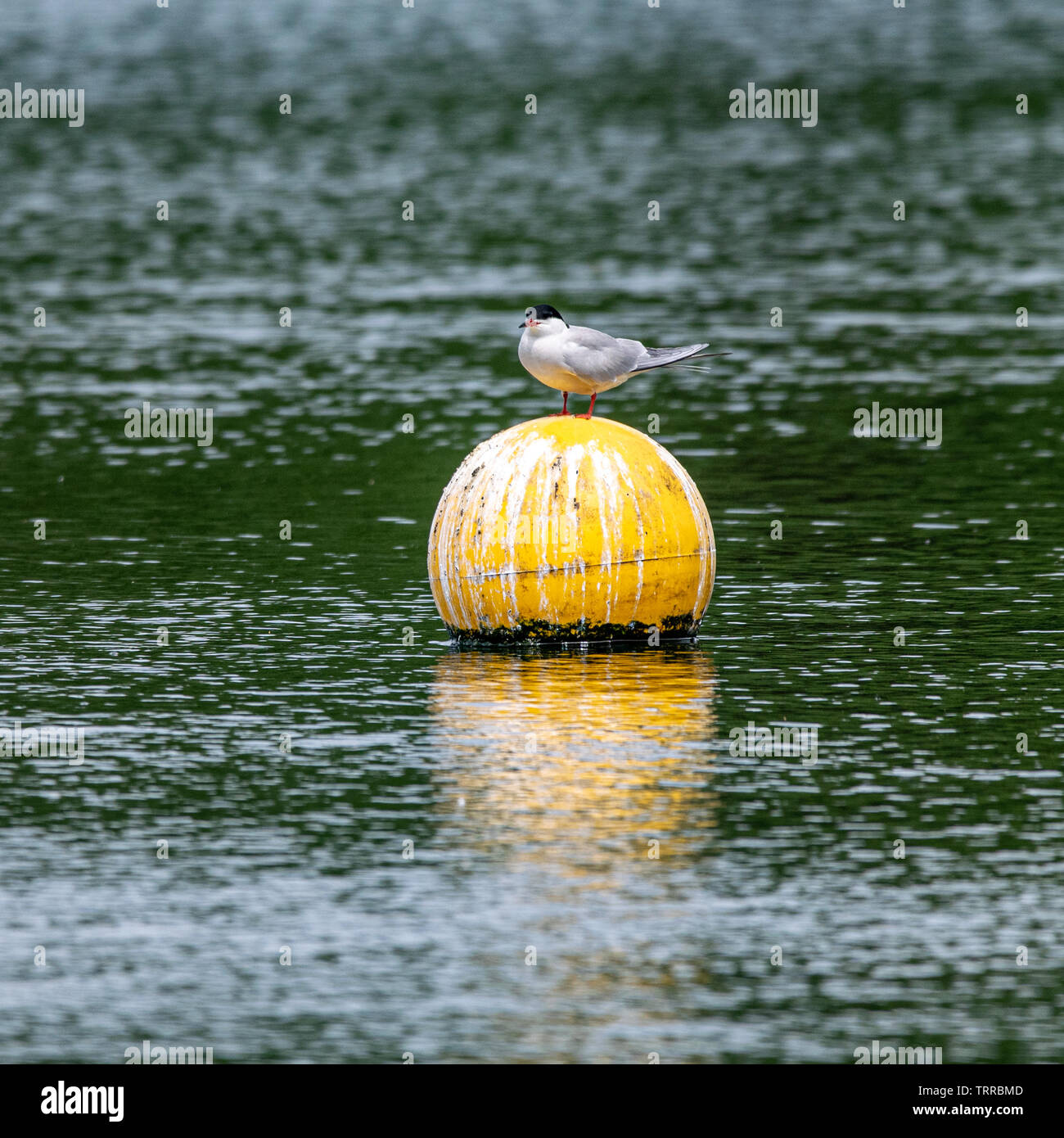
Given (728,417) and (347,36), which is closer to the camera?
(728,417)

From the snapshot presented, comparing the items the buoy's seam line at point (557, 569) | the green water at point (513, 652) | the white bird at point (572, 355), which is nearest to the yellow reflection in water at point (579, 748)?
the green water at point (513, 652)

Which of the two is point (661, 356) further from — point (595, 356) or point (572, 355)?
point (572, 355)

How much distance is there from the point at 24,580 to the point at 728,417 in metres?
9.35

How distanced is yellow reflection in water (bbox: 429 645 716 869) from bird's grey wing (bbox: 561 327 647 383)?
1.85 meters

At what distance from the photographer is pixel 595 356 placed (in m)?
16.1

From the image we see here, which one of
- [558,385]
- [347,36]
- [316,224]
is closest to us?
[558,385]

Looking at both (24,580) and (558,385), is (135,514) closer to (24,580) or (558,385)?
(24,580)

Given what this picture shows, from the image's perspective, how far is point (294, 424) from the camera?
25.6 meters

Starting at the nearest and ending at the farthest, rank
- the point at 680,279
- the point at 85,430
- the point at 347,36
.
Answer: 1. the point at 85,430
2. the point at 680,279
3. the point at 347,36

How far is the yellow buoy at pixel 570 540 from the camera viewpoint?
15500 mm

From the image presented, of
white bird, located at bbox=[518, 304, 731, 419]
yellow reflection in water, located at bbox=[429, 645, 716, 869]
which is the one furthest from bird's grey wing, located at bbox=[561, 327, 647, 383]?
yellow reflection in water, located at bbox=[429, 645, 716, 869]

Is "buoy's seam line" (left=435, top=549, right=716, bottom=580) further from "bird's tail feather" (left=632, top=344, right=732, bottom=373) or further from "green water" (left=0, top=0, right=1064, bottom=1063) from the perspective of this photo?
"bird's tail feather" (left=632, top=344, right=732, bottom=373)

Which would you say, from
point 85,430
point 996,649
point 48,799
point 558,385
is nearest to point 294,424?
point 85,430

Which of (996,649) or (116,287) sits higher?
(116,287)
